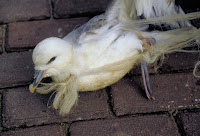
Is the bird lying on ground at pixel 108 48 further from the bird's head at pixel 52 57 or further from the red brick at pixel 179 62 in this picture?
the red brick at pixel 179 62

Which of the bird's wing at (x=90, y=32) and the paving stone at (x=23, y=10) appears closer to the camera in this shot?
the bird's wing at (x=90, y=32)

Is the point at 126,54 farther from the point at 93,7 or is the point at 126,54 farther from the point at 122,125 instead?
the point at 93,7

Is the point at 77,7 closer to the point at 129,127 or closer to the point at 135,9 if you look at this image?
the point at 135,9

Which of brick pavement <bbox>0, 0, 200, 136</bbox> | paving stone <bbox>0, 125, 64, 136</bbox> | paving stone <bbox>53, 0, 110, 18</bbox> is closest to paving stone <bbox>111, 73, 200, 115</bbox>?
brick pavement <bbox>0, 0, 200, 136</bbox>

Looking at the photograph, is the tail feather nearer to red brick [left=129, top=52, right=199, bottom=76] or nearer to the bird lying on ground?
the bird lying on ground

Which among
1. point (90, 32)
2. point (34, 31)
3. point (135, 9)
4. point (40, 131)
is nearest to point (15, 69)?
point (34, 31)

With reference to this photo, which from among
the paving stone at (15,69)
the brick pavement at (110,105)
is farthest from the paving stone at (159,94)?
the paving stone at (15,69)
